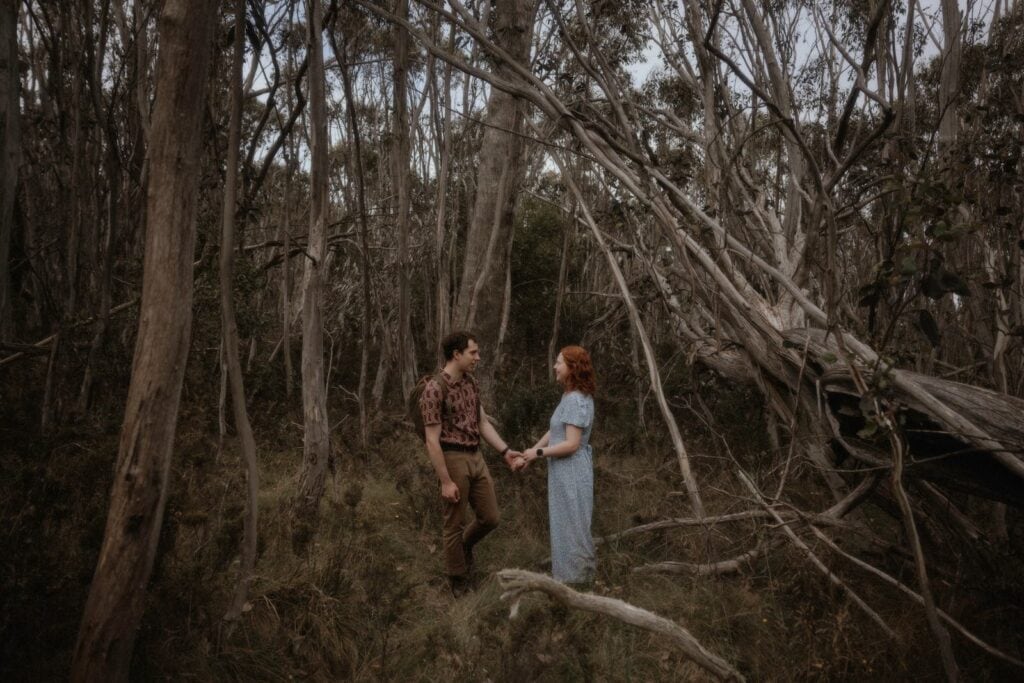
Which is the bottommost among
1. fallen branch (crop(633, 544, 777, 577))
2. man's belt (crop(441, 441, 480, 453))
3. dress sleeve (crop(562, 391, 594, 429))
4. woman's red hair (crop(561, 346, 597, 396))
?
fallen branch (crop(633, 544, 777, 577))

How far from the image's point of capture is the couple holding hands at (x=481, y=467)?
4.64 metres

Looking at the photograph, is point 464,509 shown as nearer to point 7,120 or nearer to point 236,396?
point 236,396

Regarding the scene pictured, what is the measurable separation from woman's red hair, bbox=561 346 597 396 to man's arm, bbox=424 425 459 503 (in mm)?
894

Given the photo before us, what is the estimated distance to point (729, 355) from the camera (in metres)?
6.36

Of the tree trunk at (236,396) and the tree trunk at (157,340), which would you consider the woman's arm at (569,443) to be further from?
the tree trunk at (157,340)

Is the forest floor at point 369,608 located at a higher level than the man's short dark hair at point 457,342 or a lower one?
lower

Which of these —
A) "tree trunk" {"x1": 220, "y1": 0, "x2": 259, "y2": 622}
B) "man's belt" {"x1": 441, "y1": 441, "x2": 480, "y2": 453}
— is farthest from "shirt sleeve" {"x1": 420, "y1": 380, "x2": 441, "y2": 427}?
"tree trunk" {"x1": 220, "y1": 0, "x2": 259, "y2": 622}

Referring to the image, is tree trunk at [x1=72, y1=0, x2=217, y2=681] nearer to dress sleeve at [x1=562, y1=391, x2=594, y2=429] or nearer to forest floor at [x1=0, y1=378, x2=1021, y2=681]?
forest floor at [x1=0, y1=378, x2=1021, y2=681]

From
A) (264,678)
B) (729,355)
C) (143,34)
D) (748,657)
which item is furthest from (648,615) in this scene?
(143,34)

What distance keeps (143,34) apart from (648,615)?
7204mm

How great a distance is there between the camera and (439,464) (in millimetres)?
4512

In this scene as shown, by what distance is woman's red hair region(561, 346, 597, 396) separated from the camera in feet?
15.5

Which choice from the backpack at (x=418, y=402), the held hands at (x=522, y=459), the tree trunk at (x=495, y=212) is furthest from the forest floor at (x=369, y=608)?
the tree trunk at (x=495, y=212)

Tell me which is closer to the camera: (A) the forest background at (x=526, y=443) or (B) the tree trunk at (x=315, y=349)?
(A) the forest background at (x=526, y=443)
